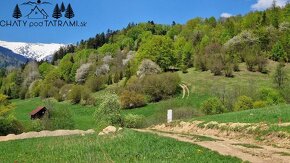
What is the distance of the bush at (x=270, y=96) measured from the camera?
93062 mm

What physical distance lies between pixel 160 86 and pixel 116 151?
96.2 metres

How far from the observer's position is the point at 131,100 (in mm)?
→ 121188

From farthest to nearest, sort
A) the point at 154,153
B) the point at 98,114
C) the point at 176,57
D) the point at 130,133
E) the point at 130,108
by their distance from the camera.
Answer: the point at 176,57, the point at 130,108, the point at 98,114, the point at 130,133, the point at 154,153

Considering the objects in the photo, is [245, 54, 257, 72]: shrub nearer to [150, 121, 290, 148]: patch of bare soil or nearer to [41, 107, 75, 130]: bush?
[41, 107, 75, 130]: bush

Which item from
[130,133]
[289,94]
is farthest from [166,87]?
[130,133]

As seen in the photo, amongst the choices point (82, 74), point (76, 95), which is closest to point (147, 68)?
point (76, 95)

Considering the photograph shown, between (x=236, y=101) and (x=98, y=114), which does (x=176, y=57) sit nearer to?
(x=236, y=101)

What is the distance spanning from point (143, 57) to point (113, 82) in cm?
1368

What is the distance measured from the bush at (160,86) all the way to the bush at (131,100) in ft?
12.0

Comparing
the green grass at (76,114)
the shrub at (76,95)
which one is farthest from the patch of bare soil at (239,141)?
the shrub at (76,95)

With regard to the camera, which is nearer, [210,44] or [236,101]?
[236,101]

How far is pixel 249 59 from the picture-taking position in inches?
5344

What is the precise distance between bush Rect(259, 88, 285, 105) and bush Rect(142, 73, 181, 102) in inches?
1235

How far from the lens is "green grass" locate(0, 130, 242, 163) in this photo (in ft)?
82.9
